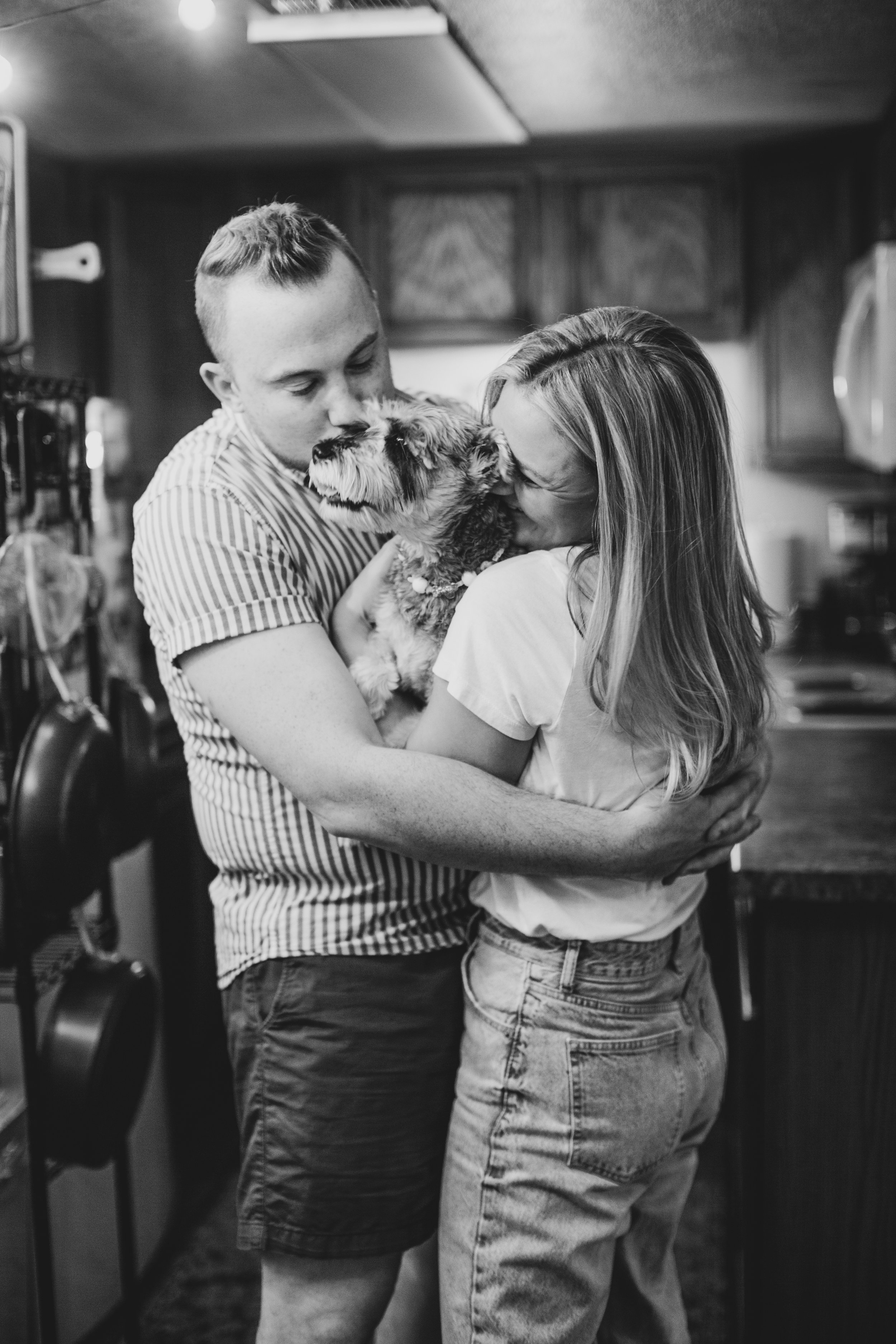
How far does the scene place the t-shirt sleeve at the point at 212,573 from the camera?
4.03ft

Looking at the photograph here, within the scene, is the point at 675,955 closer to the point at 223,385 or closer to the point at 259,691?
the point at 259,691

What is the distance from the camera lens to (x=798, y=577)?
4398mm

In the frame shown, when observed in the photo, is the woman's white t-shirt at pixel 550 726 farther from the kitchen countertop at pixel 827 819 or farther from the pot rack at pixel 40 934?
the pot rack at pixel 40 934

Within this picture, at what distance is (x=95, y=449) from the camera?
2.90 m

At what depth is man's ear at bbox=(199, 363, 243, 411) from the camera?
137cm

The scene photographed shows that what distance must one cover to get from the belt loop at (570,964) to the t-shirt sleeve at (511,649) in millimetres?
223

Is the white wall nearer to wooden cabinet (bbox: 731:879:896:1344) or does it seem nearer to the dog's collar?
wooden cabinet (bbox: 731:879:896:1344)

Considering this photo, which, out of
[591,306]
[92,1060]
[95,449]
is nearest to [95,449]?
[95,449]

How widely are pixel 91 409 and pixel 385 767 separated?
2.21 meters

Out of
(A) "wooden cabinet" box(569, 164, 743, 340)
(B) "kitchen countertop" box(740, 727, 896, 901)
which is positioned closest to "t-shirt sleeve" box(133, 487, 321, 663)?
(B) "kitchen countertop" box(740, 727, 896, 901)

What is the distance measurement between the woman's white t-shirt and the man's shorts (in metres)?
0.16

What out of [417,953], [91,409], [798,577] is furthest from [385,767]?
[798,577]

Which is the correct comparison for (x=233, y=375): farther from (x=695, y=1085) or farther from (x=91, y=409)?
(x=91, y=409)

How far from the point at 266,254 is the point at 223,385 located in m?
0.16
